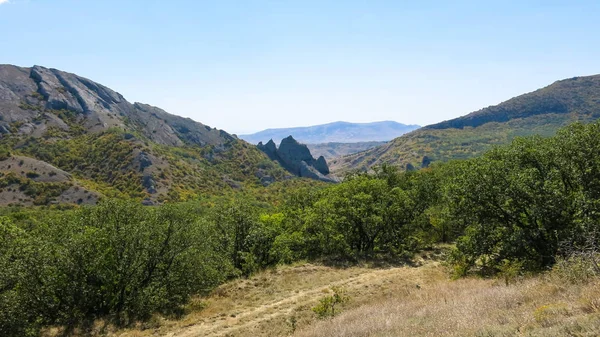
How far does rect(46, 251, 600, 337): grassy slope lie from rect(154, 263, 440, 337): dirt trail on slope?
7cm

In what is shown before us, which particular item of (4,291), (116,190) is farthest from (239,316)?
(116,190)

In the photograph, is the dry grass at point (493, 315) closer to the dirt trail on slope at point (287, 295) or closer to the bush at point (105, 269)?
the dirt trail on slope at point (287, 295)

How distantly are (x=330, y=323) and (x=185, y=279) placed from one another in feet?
51.4

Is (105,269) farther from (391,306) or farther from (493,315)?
(493,315)

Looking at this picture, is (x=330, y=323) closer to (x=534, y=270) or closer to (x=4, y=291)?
(x=534, y=270)

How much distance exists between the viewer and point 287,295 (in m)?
25.1

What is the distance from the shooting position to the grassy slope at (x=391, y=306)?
971 centimetres

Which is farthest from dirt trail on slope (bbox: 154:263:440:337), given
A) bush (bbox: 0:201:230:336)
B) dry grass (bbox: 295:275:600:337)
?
dry grass (bbox: 295:275:600:337)

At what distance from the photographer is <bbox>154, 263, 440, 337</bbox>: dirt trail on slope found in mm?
20250

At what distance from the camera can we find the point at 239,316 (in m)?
22.2

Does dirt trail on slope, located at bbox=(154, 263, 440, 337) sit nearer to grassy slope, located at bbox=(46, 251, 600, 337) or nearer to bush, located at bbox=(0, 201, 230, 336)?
grassy slope, located at bbox=(46, 251, 600, 337)

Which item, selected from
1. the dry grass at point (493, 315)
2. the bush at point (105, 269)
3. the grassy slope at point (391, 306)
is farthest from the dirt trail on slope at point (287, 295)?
the dry grass at point (493, 315)

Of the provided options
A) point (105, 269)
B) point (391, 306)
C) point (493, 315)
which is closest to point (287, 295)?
point (391, 306)

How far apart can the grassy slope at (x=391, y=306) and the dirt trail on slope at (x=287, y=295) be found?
0.07 m
